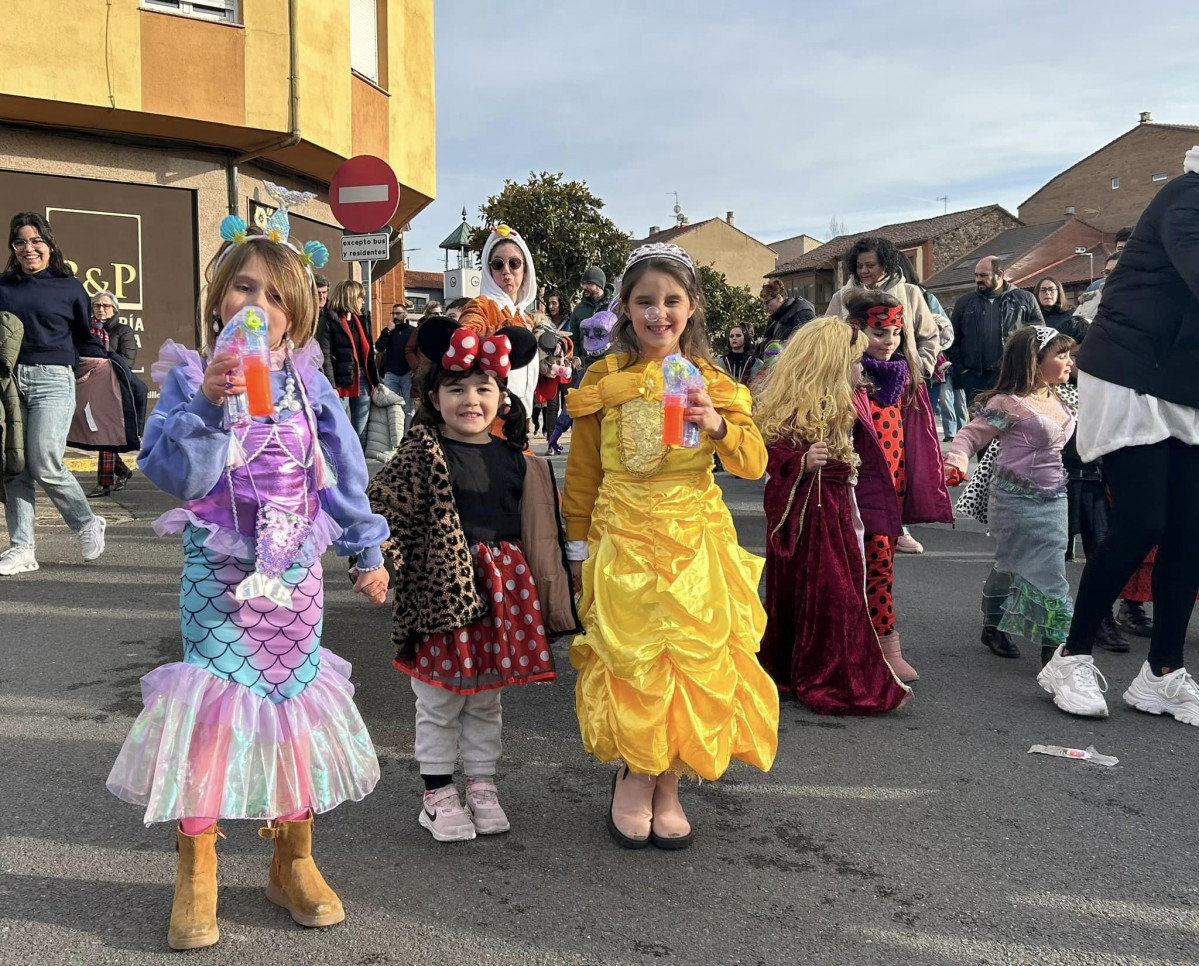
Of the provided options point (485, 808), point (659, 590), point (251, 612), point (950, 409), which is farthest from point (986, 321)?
point (251, 612)

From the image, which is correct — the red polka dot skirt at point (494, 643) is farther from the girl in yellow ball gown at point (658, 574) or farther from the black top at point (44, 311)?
the black top at point (44, 311)

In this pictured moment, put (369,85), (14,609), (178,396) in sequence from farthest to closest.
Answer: (369,85)
(14,609)
(178,396)

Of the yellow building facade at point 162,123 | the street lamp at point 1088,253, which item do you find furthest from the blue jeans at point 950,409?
the street lamp at point 1088,253

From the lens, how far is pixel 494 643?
9.89 feet

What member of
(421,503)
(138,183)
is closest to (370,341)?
(138,183)

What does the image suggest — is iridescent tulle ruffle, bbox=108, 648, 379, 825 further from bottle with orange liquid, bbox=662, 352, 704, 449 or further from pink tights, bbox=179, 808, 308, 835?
bottle with orange liquid, bbox=662, 352, 704, 449

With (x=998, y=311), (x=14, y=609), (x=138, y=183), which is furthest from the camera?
(x=138, y=183)

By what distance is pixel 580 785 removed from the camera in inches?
133

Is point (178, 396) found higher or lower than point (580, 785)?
higher

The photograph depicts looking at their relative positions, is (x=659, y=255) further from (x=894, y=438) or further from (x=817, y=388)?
(x=894, y=438)

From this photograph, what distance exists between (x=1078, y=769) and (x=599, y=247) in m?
31.0

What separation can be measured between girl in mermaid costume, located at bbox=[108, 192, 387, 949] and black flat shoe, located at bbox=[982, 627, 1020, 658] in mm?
3398

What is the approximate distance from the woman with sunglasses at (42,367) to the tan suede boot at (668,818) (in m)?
4.57

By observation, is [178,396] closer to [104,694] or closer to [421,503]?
[421,503]
